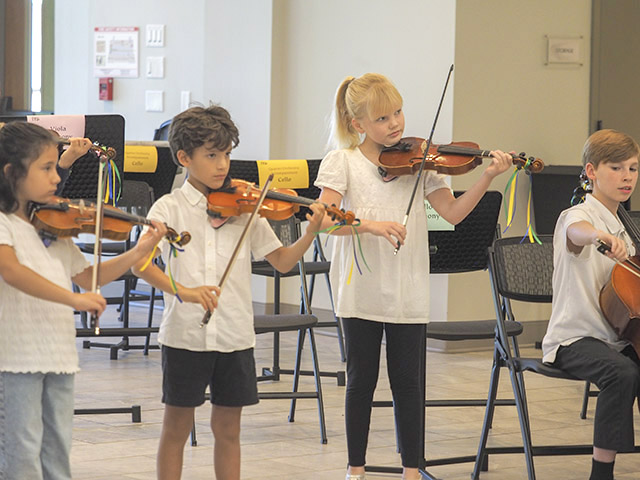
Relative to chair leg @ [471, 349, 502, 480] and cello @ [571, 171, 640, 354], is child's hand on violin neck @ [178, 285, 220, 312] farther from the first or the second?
chair leg @ [471, 349, 502, 480]

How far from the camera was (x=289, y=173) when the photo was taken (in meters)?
4.34

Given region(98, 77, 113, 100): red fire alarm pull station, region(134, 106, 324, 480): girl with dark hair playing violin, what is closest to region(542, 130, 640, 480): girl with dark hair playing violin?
region(134, 106, 324, 480): girl with dark hair playing violin

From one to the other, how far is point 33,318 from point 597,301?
163 cm

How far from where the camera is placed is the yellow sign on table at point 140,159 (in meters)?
4.89

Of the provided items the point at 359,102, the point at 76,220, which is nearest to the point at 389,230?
the point at 359,102

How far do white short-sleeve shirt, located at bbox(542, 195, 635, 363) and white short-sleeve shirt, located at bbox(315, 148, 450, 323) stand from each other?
0.41 metres

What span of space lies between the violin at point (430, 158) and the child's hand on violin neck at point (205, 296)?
2.81 feet

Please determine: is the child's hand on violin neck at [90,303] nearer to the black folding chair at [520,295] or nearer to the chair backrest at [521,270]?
the black folding chair at [520,295]

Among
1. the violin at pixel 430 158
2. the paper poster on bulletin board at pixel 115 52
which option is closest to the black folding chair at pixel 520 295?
the violin at pixel 430 158

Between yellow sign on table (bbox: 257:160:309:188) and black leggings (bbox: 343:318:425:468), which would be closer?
black leggings (bbox: 343:318:425:468)

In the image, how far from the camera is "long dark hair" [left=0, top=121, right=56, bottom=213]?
2.21 metres

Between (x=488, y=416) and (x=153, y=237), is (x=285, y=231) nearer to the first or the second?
(x=488, y=416)

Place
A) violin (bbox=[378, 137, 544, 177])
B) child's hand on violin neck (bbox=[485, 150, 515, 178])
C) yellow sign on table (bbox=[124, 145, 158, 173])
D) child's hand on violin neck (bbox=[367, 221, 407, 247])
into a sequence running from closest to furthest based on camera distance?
child's hand on violin neck (bbox=[367, 221, 407, 247]) → child's hand on violin neck (bbox=[485, 150, 515, 178]) → violin (bbox=[378, 137, 544, 177]) → yellow sign on table (bbox=[124, 145, 158, 173])

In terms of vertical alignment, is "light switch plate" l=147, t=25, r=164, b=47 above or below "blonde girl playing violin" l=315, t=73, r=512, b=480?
above
